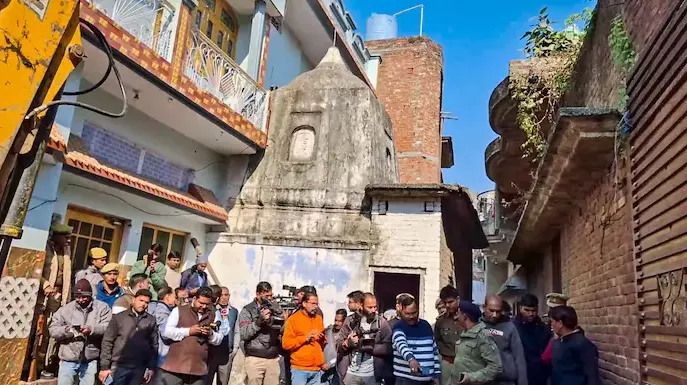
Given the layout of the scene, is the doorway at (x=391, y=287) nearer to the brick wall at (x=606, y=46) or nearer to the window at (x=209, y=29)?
the brick wall at (x=606, y=46)

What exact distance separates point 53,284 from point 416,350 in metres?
4.70

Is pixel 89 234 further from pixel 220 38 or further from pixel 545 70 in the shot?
pixel 545 70

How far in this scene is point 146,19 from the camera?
8.20 meters

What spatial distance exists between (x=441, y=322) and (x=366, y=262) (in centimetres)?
503

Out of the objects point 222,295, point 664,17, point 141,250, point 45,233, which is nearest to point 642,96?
point 664,17

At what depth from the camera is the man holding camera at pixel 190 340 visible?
16.7 ft

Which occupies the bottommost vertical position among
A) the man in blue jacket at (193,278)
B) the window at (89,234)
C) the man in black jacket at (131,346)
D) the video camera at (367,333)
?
the man in black jacket at (131,346)

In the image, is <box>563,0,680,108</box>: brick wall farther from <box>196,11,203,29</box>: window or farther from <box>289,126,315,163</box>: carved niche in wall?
<box>196,11,203,29</box>: window

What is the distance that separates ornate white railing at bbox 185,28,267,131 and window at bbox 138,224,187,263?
3.07 m

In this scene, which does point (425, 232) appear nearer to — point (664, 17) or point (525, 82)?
point (525, 82)

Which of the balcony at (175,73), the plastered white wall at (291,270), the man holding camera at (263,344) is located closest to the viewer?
the man holding camera at (263,344)

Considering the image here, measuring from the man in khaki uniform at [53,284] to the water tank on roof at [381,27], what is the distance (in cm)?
1861

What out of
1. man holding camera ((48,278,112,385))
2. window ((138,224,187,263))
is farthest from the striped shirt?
window ((138,224,187,263))

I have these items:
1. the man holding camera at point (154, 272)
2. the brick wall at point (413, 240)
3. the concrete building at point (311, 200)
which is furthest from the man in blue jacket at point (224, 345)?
the brick wall at point (413, 240)
